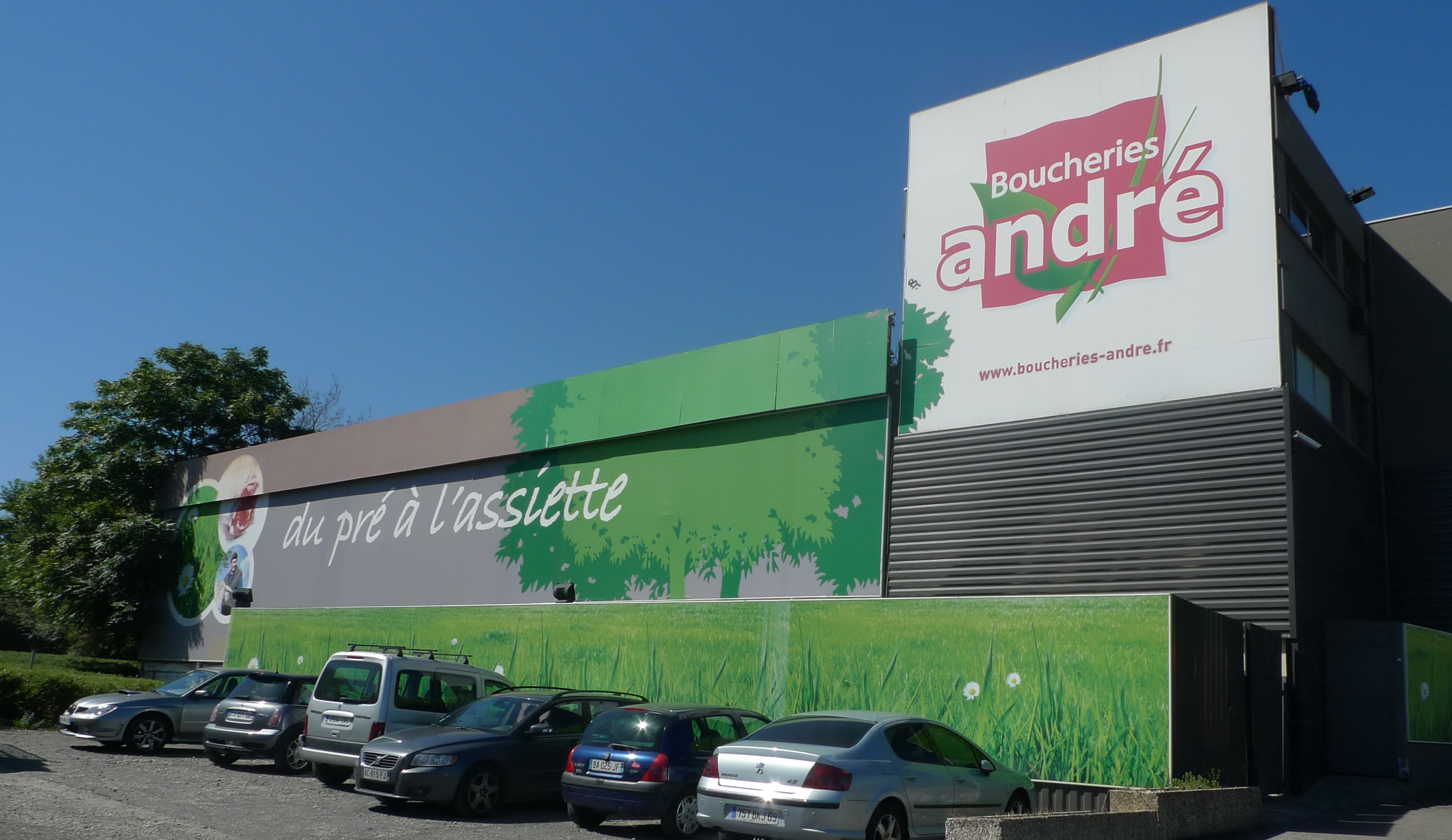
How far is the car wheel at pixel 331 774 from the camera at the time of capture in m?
13.4

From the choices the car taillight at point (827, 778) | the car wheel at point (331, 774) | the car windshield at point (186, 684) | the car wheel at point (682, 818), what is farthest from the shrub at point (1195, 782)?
the car windshield at point (186, 684)

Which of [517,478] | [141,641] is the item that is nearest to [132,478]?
[141,641]

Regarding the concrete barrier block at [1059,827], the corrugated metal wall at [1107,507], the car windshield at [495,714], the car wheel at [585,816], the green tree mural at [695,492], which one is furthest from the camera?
Result: the green tree mural at [695,492]

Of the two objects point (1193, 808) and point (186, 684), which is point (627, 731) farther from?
point (186, 684)

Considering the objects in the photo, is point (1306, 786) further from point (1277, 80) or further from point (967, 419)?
point (1277, 80)

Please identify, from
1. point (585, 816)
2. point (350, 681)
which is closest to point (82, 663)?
point (350, 681)

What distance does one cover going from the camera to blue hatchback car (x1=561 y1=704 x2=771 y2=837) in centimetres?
1024

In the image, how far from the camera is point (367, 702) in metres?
12.8

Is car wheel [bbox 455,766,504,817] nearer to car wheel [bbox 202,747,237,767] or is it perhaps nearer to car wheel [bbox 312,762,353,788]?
car wheel [bbox 312,762,353,788]

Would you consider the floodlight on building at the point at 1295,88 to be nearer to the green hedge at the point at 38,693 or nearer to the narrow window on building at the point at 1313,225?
the narrow window on building at the point at 1313,225

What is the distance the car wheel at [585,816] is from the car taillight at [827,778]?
308cm

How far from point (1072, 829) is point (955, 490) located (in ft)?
27.2

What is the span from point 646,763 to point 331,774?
5375 mm

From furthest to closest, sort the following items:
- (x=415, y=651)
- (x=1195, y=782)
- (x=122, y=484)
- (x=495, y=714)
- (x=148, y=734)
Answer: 1. (x=122, y=484)
2. (x=148, y=734)
3. (x=415, y=651)
4. (x=495, y=714)
5. (x=1195, y=782)
